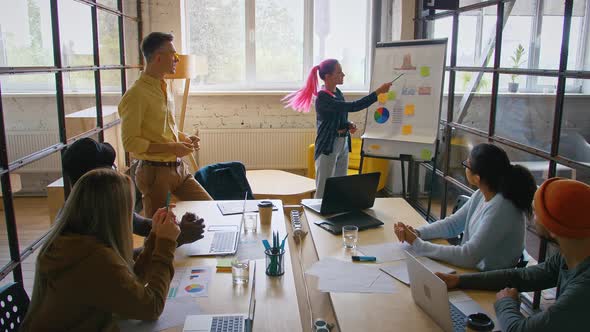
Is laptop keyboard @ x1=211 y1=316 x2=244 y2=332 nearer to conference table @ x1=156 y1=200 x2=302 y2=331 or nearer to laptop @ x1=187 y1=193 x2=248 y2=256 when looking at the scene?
conference table @ x1=156 y1=200 x2=302 y2=331

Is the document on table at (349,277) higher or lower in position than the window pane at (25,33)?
lower

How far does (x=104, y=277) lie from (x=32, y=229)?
5.48 ft

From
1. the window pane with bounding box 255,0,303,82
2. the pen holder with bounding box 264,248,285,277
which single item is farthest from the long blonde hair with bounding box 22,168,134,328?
the window pane with bounding box 255,0,303,82

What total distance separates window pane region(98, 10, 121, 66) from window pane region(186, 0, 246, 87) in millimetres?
1250

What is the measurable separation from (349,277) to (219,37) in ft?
14.2

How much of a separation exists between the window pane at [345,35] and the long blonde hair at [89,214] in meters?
4.57

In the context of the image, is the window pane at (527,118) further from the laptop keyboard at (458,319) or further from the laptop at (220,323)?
the laptop at (220,323)

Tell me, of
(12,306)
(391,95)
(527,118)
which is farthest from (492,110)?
(12,306)

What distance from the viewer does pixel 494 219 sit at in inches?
75.9

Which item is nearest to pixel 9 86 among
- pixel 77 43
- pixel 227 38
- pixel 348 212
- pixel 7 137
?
pixel 7 137

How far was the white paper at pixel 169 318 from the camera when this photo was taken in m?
1.50

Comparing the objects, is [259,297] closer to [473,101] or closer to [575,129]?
[575,129]

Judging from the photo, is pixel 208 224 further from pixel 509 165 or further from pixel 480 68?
pixel 480 68

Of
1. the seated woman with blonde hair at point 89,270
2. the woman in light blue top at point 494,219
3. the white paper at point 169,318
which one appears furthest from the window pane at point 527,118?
the seated woman with blonde hair at point 89,270
